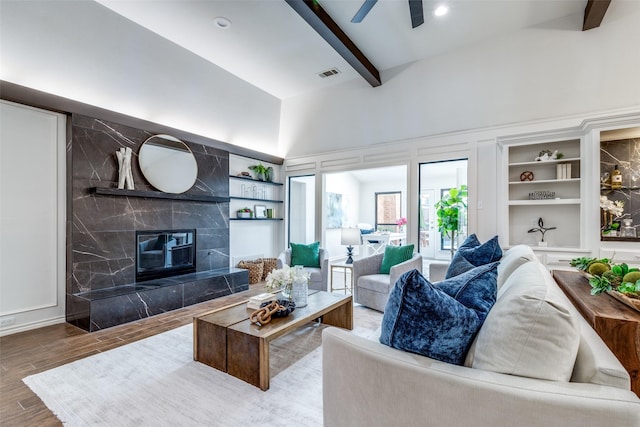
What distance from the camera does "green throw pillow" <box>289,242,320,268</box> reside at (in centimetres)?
454

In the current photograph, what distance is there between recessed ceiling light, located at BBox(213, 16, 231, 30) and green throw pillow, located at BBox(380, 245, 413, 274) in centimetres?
363

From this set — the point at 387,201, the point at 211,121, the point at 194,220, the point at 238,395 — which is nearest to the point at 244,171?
the point at 211,121

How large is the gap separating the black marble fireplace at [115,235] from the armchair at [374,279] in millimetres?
2034

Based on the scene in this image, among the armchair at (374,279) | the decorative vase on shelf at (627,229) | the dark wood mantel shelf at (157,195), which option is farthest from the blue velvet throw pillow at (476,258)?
the dark wood mantel shelf at (157,195)

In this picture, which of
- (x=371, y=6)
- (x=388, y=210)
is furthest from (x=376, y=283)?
(x=388, y=210)

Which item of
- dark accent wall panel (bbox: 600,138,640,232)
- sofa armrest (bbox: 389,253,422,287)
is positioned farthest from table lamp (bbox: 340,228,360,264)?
dark accent wall panel (bbox: 600,138,640,232)

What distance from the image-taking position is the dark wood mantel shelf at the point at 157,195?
3500 mm

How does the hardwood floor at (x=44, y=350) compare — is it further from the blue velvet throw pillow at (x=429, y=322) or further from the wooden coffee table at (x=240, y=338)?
the blue velvet throw pillow at (x=429, y=322)

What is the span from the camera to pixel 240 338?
83.7 inches

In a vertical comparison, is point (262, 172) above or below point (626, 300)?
above

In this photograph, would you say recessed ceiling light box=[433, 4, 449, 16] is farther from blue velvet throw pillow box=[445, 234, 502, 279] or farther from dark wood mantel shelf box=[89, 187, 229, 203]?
dark wood mantel shelf box=[89, 187, 229, 203]

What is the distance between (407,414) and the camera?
39.3 inches

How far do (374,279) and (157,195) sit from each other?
314cm

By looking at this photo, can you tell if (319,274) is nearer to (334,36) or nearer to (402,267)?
(402,267)
